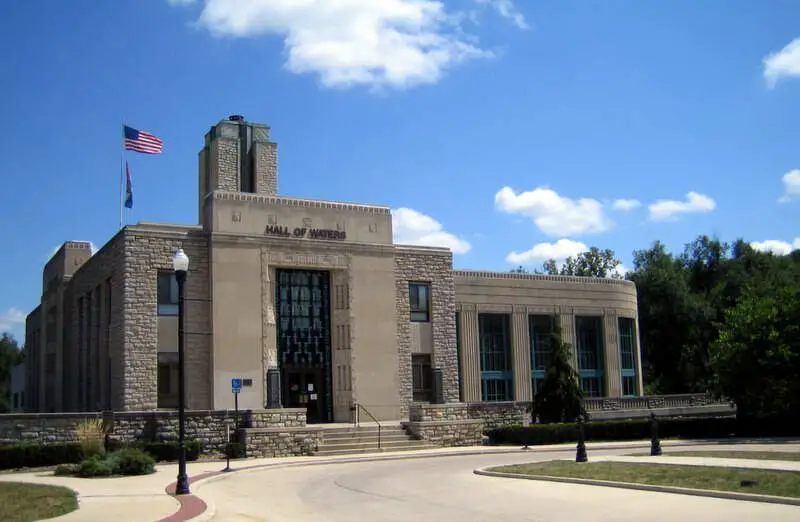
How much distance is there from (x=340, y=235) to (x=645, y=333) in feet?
118

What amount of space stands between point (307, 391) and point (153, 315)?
7.59 meters

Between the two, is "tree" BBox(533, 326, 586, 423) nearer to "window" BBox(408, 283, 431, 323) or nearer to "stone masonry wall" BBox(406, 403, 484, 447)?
"stone masonry wall" BBox(406, 403, 484, 447)

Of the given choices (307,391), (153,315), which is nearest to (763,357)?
(307,391)

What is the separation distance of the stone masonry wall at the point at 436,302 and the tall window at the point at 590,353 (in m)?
10.7

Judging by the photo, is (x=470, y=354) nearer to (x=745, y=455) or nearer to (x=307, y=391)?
(x=307, y=391)

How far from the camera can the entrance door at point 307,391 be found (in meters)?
37.3

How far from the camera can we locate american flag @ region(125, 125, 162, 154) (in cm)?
3569

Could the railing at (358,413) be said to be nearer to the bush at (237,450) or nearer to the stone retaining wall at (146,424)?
the stone retaining wall at (146,424)

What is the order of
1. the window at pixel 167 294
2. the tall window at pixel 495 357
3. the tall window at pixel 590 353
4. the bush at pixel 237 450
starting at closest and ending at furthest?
the bush at pixel 237 450, the window at pixel 167 294, the tall window at pixel 495 357, the tall window at pixel 590 353

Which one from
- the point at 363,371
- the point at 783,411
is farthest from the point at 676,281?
the point at 363,371

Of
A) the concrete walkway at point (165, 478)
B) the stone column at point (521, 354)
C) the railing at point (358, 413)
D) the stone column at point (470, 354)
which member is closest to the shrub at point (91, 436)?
the concrete walkway at point (165, 478)

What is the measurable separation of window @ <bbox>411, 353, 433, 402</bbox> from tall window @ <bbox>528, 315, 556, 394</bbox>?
345 inches

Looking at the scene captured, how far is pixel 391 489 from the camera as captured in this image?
1912 cm

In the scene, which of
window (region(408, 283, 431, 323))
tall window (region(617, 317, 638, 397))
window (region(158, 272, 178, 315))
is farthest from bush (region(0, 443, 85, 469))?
tall window (region(617, 317, 638, 397))
